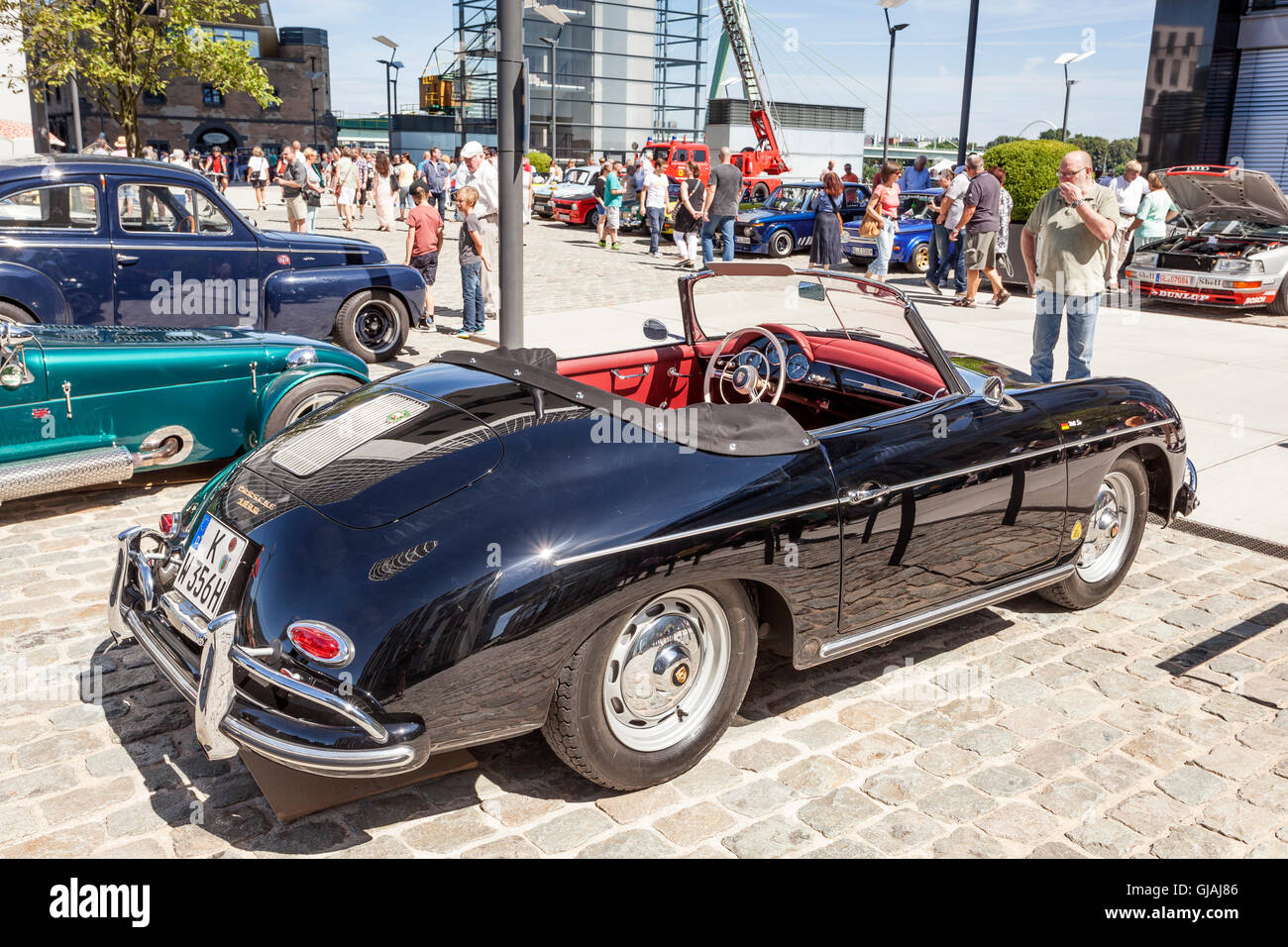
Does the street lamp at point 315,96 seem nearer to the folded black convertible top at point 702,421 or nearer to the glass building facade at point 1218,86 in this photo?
the glass building facade at point 1218,86

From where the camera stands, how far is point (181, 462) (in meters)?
6.07

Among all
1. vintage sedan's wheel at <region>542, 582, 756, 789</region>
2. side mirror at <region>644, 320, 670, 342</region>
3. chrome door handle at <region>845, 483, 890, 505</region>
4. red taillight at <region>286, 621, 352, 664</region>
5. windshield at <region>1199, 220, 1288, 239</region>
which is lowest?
vintage sedan's wheel at <region>542, 582, 756, 789</region>

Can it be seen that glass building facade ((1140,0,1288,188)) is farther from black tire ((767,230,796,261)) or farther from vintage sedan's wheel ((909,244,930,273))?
black tire ((767,230,796,261))

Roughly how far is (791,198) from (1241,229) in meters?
8.11

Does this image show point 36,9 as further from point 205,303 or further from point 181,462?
point 181,462

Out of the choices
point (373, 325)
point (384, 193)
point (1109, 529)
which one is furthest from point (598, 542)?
point (384, 193)

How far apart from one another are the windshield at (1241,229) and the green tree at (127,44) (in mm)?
13854

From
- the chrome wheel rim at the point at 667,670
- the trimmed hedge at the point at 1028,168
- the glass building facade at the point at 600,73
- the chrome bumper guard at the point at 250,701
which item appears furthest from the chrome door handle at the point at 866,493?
the glass building facade at the point at 600,73

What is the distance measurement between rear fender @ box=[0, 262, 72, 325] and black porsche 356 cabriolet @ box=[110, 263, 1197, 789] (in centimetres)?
510

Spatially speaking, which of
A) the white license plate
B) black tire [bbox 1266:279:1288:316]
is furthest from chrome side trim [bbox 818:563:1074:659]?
black tire [bbox 1266:279:1288:316]

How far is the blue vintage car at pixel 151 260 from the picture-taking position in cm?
792

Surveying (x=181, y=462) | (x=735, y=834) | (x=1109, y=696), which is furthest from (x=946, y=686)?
(x=181, y=462)

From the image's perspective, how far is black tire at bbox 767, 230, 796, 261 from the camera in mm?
19438

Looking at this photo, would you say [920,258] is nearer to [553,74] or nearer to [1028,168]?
[1028,168]
